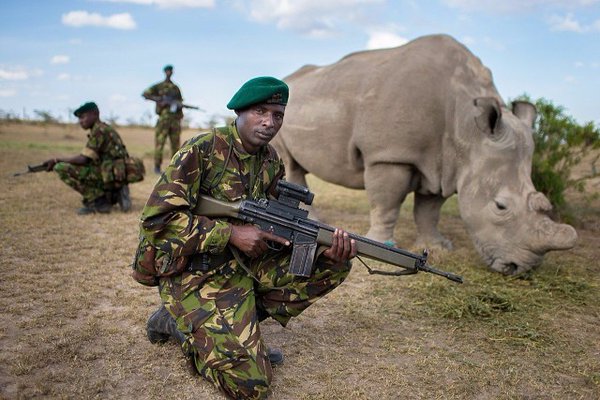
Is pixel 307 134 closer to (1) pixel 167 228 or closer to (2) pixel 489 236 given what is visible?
(2) pixel 489 236

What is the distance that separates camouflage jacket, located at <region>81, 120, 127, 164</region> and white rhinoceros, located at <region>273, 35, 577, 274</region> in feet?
7.40

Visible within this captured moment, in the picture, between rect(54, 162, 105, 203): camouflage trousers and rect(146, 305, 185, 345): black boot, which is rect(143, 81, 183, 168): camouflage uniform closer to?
rect(54, 162, 105, 203): camouflage trousers

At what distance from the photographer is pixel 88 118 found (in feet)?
21.8

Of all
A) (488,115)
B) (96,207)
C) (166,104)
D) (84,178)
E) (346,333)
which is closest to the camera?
(346,333)

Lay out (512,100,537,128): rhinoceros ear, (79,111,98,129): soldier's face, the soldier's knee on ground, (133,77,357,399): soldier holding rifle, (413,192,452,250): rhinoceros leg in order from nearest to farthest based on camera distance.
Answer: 1. the soldier's knee on ground
2. (133,77,357,399): soldier holding rifle
3. (512,100,537,128): rhinoceros ear
4. (413,192,452,250): rhinoceros leg
5. (79,111,98,129): soldier's face

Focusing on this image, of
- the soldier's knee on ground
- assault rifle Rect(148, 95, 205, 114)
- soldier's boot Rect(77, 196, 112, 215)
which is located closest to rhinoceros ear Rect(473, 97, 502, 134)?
the soldier's knee on ground

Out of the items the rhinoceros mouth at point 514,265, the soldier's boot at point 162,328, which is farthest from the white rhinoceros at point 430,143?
the soldier's boot at point 162,328

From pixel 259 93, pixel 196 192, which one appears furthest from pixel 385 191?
pixel 196 192

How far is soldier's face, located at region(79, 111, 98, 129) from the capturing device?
6602 mm

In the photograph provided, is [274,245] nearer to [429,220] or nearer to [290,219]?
[290,219]

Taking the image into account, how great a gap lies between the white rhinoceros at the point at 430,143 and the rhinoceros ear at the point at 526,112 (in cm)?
1

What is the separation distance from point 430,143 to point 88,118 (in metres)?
4.20

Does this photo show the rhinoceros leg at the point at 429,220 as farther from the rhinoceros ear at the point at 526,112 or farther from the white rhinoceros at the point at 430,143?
the rhinoceros ear at the point at 526,112

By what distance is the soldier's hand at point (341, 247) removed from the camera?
3146 mm
